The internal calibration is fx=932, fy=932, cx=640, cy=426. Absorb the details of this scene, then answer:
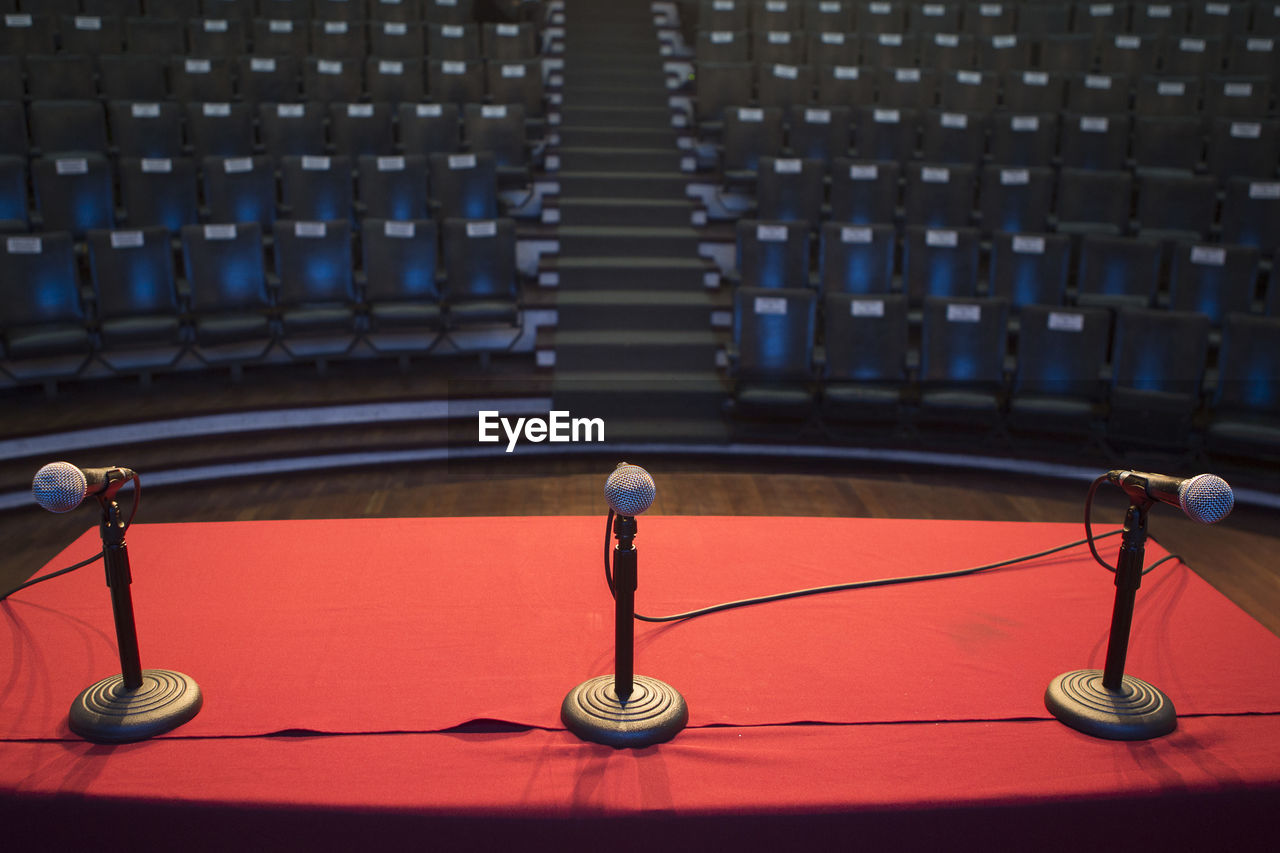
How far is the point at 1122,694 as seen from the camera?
119 cm

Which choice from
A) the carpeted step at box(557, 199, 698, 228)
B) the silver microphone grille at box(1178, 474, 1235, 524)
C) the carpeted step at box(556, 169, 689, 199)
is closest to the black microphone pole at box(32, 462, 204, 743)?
the silver microphone grille at box(1178, 474, 1235, 524)

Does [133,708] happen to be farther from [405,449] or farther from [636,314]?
[636,314]

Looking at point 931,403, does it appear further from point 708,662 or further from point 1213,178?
point 708,662

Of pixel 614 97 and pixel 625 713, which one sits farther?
pixel 614 97

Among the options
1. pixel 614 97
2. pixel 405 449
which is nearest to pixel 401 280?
pixel 405 449

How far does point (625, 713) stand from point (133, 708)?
0.60m

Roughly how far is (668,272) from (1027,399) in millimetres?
1609

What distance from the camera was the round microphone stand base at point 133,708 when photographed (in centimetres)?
110

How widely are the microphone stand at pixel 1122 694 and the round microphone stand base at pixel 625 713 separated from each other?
49cm

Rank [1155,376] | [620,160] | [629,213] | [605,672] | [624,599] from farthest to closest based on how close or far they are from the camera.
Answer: [620,160], [629,213], [1155,376], [605,672], [624,599]

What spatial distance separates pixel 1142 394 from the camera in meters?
3.24

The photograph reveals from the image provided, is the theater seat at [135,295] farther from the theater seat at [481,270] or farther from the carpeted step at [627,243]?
the carpeted step at [627,243]

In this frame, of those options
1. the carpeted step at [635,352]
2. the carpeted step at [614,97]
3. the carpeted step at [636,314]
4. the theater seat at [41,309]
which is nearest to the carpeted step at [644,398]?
the carpeted step at [635,352]

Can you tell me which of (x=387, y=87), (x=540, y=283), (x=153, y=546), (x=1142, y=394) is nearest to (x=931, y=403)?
(x=1142, y=394)
